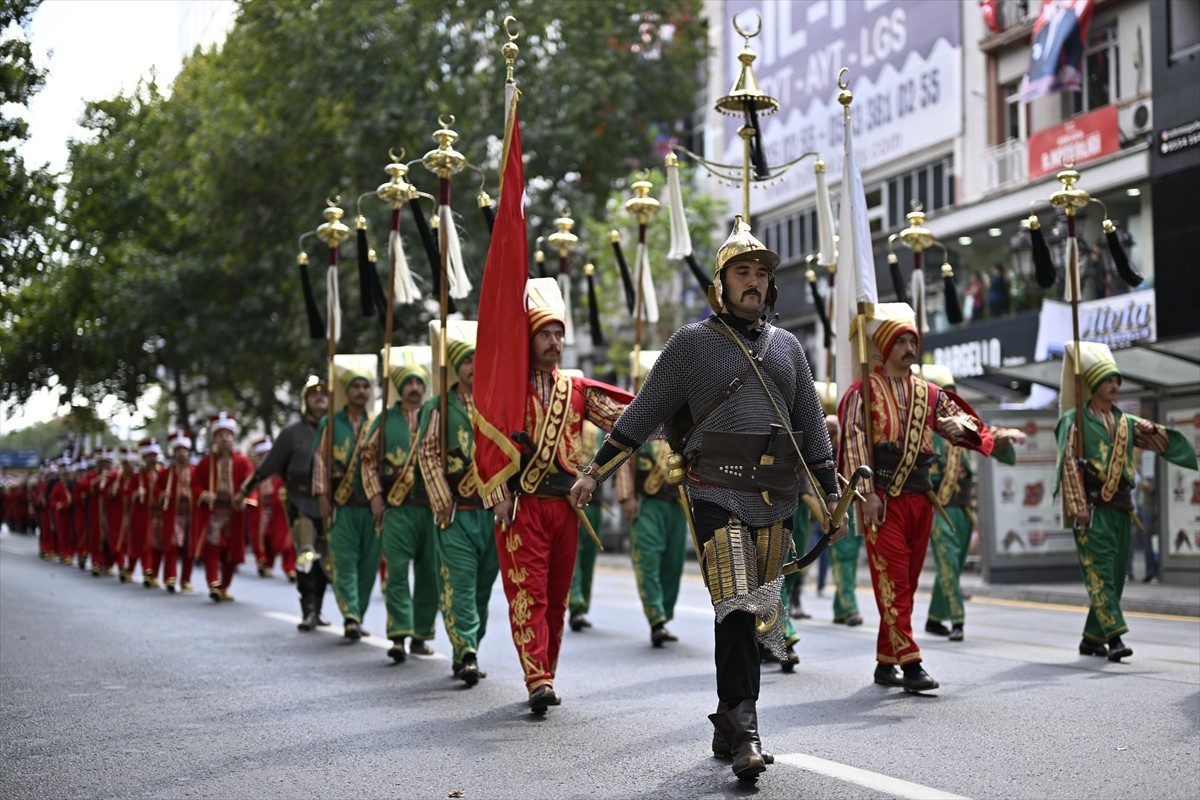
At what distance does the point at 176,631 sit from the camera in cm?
1362

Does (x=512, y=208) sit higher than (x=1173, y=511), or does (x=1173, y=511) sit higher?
(x=512, y=208)

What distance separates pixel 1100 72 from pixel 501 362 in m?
21.8

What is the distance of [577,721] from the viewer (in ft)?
26.2

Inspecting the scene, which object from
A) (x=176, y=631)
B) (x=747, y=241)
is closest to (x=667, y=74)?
(x=176, y=631)

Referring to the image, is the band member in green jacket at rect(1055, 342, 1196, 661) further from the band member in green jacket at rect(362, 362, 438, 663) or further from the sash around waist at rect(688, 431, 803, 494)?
the sash around waist at rect(688, 431, 803, 494)

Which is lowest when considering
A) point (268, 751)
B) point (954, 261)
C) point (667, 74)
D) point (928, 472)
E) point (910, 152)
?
point (268, 751)

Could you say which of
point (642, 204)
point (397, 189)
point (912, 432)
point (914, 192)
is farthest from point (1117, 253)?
point (914, 192)

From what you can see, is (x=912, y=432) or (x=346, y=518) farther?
(x=346, y=518)

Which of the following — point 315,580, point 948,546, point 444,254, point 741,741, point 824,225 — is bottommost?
point 741,741

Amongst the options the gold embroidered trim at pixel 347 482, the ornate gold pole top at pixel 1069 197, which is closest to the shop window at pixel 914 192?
the ornate gold pole top at pixel 1069 197

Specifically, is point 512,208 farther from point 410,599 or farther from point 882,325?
point 410,599

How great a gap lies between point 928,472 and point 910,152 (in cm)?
2421

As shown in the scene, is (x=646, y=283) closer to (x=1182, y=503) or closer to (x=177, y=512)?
(x=1182, y=503)

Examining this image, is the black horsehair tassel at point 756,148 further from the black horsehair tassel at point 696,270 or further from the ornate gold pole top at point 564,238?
the ornate gold pole top at point 564,238
